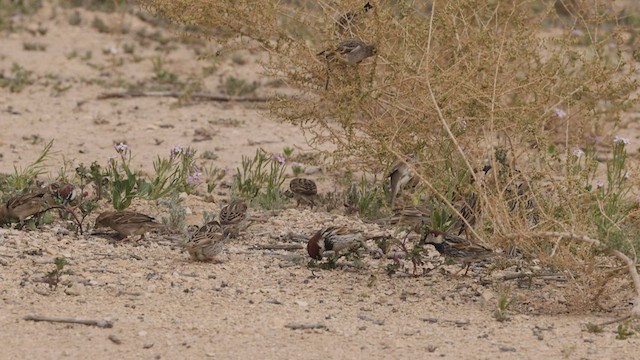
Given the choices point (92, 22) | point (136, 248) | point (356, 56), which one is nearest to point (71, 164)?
point (136, 248)

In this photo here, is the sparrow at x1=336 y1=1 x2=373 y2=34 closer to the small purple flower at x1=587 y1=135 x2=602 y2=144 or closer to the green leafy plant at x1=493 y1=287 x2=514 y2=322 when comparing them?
the green leafy plant at x1=493 y1=287 x2=514 y2=322

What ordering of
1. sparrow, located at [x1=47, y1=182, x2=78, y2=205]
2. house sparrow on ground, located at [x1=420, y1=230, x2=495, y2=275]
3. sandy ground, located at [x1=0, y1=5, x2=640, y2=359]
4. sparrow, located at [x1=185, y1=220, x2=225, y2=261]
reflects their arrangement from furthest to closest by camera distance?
sparrow, located at [x1=47, y1=182, x2=78, y2=205] → sparrow, located at [x1=185, y1=220, x2=225, y2=261] → house sparrow on ground, located at [x1=420, y1=230, x2=495, y2=275] → sandy ground, located at [x1=0, y1=5, x2=640, y2=359]

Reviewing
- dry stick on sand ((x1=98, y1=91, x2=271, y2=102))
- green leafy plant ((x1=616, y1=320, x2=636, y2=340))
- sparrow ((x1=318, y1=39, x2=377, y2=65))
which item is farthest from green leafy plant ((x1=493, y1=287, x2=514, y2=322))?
dry stick on sand ((x1=98, y1=91, x2=271, y2=102))

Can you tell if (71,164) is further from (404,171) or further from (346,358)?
(346,358)

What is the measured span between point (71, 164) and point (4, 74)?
496 cm

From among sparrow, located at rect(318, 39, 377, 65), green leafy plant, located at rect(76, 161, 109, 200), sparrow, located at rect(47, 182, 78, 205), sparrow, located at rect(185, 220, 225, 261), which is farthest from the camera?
green leafy plant, located at rect(76, 161, 109, 200)

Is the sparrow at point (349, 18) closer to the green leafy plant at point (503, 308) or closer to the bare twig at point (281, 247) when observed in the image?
the bare twig at point (281, 247)

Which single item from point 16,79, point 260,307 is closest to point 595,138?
point 260,307

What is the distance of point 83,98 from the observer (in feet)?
49.5

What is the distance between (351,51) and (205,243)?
1.73m

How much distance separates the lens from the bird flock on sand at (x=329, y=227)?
8219mm

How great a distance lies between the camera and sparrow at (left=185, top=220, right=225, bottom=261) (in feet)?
27.3

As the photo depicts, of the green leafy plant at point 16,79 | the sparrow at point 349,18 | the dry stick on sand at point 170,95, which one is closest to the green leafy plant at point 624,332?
the sparrow at point 349,18

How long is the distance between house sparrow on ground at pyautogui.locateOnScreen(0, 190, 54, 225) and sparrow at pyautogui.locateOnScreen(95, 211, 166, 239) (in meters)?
0.47
